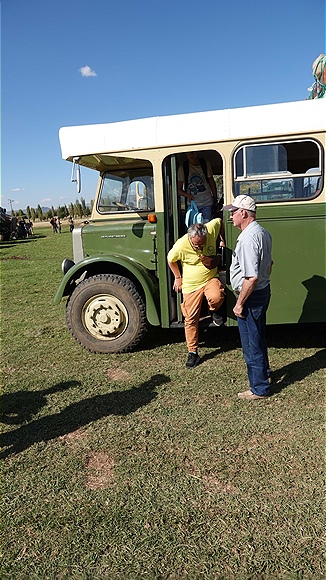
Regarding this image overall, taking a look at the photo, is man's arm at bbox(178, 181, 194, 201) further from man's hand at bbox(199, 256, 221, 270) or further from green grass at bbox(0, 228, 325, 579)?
green grass at bbox(0, 228, 325, 579)

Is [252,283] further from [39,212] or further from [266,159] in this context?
[39,212]

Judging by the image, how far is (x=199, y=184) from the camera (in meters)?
5.20

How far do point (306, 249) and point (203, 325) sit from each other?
4.56 ft

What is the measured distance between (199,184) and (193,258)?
118 cm

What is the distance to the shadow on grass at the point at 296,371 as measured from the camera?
13.5ft

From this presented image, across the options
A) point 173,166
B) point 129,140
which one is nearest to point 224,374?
point 173,166

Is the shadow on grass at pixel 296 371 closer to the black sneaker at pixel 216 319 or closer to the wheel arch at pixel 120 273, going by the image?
the black sneaker at pixel 216 319

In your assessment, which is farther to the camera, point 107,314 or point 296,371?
point 107,314

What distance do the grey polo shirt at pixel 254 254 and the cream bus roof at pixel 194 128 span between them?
4.57 ft

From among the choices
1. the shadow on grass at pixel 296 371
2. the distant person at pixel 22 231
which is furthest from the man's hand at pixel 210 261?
the distant person at pixel 22 231

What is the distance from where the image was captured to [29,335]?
6.25 meters

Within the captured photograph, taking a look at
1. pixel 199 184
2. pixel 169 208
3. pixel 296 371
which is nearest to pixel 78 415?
pixel 296 371

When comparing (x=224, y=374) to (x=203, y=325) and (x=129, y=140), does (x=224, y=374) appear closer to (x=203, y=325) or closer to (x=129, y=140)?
(x=203, y=325)

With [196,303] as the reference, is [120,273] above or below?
above
